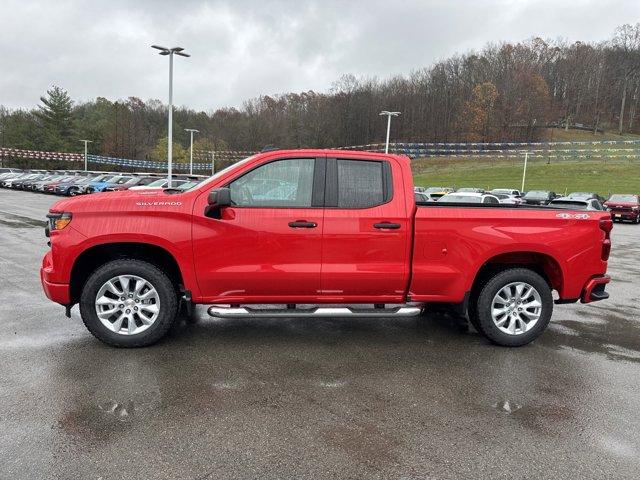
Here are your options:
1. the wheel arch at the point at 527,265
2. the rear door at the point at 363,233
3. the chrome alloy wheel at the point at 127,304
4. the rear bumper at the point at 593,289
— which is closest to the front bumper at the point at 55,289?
the chrome alloy wheel at the point at 127,304

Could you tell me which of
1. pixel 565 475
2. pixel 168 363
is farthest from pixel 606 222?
pixel 168 363

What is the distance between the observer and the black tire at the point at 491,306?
16.4ft

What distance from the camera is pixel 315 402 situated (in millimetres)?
3729

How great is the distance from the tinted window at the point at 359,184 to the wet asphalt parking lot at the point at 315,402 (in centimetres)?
151

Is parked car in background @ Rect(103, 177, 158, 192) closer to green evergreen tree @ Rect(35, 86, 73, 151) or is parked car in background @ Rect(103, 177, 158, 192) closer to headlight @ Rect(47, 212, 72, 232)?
headlight @ Rect(47, 212, 72, 232)

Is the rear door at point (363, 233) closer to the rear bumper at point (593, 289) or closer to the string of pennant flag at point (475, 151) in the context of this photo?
the rear bumper at point (593, 289)

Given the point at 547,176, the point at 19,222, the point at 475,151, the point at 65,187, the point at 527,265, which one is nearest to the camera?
the point at 527,265

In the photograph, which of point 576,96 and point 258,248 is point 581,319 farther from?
point 576,96

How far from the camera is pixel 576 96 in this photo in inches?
3622

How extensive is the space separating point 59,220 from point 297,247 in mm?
2272

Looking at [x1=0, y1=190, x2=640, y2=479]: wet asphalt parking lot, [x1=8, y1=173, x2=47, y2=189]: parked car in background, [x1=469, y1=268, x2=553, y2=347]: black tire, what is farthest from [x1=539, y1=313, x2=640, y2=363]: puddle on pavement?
[x1=8, y1=173, x2=47, y2=189]: parked car in background

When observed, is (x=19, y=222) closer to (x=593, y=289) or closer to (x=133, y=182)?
(x=593, y=289)

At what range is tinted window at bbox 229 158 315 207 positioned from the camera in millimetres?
4668

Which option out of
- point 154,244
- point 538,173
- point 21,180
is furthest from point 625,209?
point 21,180
